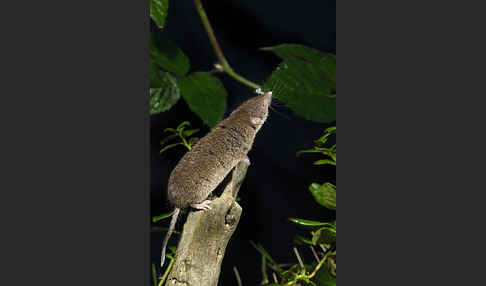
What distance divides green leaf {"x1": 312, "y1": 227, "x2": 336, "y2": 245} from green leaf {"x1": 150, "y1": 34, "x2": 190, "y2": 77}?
923 mm

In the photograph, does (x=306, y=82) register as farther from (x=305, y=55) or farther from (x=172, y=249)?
(x=172, y=249)

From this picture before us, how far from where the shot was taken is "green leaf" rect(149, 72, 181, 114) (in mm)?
2479

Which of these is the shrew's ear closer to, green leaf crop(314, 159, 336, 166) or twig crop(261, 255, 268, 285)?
green leaf crop(314, 159, 336, 166)

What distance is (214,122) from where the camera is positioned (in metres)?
2.45

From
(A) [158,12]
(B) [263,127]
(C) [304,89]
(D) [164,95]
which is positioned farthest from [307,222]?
(A) [158,12]

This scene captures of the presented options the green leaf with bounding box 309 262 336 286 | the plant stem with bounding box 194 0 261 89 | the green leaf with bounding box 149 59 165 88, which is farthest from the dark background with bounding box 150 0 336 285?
the green leaf with bounding box 309 262 336 286

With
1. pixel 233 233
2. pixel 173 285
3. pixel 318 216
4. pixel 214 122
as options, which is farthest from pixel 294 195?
pixel 173 285

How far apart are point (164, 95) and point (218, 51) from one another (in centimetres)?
31

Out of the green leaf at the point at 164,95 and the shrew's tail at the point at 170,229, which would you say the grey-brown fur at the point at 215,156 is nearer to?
Result: the shrew's tail at the point at 170,229

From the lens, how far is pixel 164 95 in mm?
2490

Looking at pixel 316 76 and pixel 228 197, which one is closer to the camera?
pixel 228 197

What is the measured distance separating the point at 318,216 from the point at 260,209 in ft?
0.88

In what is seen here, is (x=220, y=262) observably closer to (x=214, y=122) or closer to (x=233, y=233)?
(x=233, y=233)

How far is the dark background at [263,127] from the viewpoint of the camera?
8.00 feet
